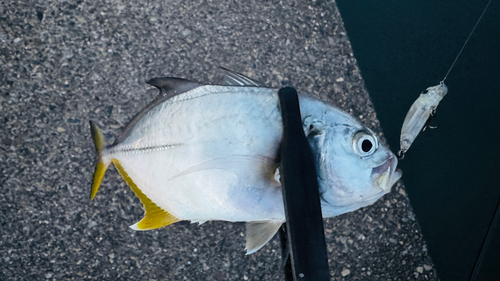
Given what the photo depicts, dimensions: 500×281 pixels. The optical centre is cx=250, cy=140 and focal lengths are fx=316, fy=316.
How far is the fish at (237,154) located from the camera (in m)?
1.06

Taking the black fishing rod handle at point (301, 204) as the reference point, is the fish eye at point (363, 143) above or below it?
above

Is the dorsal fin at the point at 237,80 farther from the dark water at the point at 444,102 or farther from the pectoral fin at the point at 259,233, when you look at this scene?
the dark water at the point at 444,102

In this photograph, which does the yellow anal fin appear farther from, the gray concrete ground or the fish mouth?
the fish mouth

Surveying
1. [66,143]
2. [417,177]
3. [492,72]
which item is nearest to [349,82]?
[417,177]

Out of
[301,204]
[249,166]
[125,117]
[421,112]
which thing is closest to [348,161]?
[301,204]

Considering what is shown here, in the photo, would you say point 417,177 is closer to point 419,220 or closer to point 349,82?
point 419,220

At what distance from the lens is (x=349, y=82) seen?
1916mm

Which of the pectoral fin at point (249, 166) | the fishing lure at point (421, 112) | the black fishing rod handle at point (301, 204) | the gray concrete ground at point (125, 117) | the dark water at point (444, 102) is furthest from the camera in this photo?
the dark water at point (444, 102)

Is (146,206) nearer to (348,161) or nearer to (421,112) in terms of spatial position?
(348,161)

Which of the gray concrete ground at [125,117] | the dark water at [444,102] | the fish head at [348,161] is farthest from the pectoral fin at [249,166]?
the dark water at [444,102]

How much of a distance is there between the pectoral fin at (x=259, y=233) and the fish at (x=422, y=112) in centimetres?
73

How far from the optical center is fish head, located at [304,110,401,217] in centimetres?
105

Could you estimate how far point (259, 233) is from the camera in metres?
1.26

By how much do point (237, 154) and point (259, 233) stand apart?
1.18 feet
